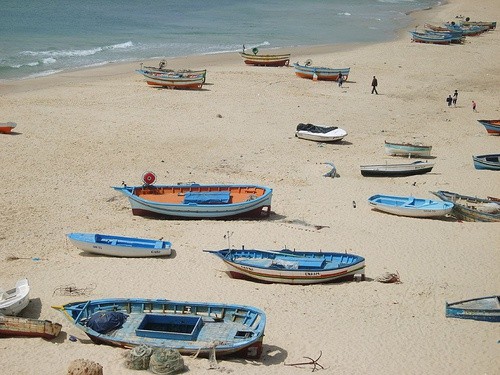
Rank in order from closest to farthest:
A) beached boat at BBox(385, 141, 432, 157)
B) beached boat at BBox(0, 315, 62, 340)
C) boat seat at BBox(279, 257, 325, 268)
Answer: beached boat at BBox(0, 315, 62, 340)
boat seat at BBox(279, 257, 325, 268)
beached boat at BBox(385, 141, 432, 157)

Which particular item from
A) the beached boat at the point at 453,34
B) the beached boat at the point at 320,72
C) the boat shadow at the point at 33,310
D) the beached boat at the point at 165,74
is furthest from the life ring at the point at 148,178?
the beached boat at the point at 453,34

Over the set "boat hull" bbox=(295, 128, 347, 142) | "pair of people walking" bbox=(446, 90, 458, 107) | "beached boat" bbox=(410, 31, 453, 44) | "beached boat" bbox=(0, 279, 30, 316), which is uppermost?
"beached boat" bbox=(410, 31, 453, 44)

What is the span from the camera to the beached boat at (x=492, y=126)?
33.2 meters

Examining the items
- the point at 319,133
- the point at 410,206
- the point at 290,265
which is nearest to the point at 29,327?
the point at 290,265

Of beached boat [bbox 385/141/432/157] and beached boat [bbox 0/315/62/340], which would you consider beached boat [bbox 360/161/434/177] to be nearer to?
beached boat [bbox 385/141/432/157]

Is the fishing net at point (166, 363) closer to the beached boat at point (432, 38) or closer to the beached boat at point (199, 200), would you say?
the beached boat at point (199, 200)

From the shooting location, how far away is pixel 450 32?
197 feet

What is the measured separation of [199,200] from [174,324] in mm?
7799

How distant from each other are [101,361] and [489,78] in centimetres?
3776

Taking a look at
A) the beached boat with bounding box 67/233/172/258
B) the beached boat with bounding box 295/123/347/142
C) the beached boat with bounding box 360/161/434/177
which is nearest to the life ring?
the beached boat with bounding box 67/233/172/258

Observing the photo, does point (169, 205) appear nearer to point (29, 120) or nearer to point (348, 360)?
point (348, 360)

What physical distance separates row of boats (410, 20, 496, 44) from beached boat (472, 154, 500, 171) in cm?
3270

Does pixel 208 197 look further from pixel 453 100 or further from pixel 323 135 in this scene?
pixel 453 100

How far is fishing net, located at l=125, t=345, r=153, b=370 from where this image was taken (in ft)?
49.1
